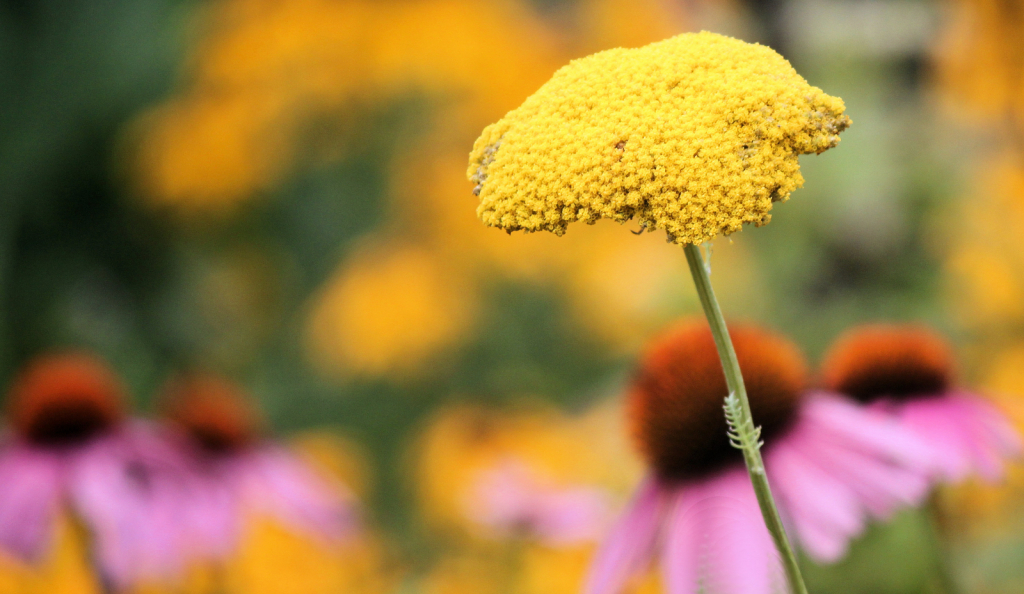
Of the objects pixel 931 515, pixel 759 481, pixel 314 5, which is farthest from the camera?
pixel 314 5

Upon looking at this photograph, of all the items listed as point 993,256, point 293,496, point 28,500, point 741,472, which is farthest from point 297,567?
point 993,256

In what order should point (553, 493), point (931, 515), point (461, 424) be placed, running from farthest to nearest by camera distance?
point (461, 424) < point (553, 493) < point (931, 515)

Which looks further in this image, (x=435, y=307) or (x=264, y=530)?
(x=435, y=307)

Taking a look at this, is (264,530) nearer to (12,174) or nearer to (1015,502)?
(1015,502)

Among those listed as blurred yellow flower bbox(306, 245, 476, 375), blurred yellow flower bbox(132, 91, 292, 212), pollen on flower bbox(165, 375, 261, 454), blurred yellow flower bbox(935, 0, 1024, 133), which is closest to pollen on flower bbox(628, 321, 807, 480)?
pollen on flower bbox(165, 375, 261, 454)

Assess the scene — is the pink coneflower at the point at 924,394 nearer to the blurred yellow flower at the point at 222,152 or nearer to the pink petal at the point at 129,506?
the pink petal at the point at 129,506

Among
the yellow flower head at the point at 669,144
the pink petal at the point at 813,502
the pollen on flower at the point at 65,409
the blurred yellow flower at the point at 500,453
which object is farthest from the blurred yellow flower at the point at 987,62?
the pollen on flower at the point at 65,409

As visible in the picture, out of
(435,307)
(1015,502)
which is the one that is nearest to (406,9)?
(435,307)
